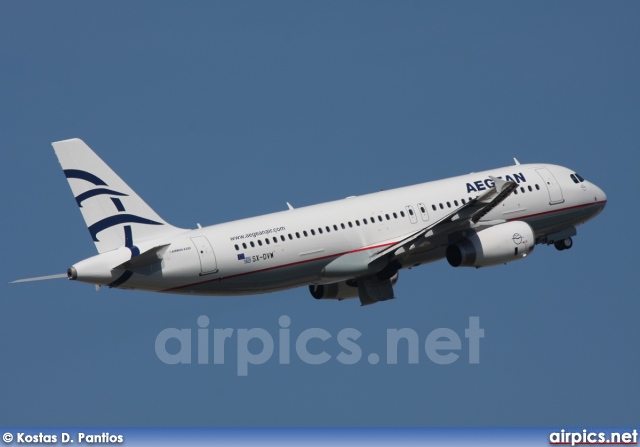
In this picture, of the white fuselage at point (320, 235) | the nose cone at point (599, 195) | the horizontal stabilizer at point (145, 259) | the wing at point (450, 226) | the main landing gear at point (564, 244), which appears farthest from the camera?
the nose cone at point (599, 195)

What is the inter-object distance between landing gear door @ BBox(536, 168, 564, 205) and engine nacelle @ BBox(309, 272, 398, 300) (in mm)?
8482

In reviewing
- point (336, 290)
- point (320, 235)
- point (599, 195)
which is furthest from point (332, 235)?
point (599, 195)

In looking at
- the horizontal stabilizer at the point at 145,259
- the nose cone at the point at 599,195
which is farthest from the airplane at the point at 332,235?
the nose cone at the point at 599,195

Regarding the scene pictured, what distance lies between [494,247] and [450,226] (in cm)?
226

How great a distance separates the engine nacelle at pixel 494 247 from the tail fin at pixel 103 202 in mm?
13532

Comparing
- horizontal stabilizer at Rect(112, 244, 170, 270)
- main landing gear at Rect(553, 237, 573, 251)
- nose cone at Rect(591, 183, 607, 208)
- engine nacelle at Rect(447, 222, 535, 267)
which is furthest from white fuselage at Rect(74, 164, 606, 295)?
engine nacelle at Rect(447, 222, 535, 267)

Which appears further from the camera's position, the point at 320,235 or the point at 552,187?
the point at 552,187

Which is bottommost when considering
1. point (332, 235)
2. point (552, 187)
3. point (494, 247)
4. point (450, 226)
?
point (494, 247)

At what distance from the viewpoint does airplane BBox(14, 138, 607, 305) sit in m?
76.4

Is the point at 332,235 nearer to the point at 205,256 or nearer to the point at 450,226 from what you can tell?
the point at 450,226

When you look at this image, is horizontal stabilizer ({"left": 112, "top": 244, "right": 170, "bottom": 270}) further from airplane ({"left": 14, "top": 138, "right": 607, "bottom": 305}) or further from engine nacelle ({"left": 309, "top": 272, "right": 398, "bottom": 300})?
engine nacelle ({"left": 309, "top": 272, "right": 398, "bottom": 300})

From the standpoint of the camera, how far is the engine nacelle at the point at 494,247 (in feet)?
265

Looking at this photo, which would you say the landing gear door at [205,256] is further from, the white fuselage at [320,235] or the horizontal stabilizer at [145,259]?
the horizontal stabilizer at [145,259]

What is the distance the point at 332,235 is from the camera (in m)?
79.7
